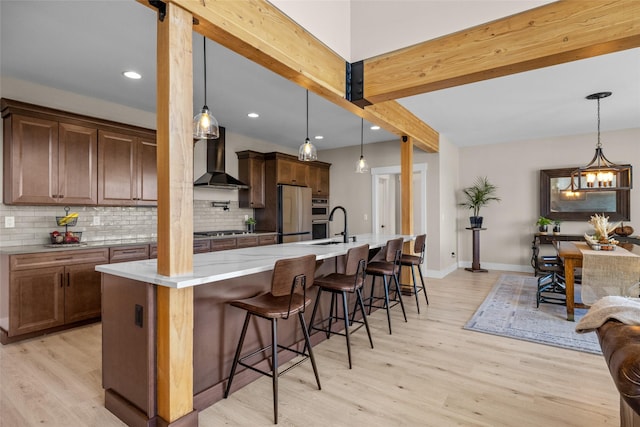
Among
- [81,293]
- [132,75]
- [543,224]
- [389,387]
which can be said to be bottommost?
[389,387]

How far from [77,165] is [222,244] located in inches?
75.9

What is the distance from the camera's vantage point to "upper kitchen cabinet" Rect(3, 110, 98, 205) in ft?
10.9

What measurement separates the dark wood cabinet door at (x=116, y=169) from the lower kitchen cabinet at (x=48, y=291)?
74 cm

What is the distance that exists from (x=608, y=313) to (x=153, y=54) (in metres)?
3.61

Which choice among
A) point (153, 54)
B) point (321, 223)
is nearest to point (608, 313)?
point (153, 54)

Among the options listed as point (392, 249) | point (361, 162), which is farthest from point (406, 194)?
point (392, 249)

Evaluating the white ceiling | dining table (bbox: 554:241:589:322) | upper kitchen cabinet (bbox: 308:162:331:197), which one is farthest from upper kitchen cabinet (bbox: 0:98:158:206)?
dining table (bbox: 554:241:589:322)

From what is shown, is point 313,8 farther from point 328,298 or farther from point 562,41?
point 328,298

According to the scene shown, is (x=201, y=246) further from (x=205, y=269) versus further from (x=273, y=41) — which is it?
(x=273, y=41)

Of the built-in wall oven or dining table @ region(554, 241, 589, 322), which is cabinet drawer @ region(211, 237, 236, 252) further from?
dining table @ region(554, 241, 589, 322)

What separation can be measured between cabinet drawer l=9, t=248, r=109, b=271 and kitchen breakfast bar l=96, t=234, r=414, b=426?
1.68 metres

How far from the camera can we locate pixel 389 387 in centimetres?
233

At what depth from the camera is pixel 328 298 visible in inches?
132

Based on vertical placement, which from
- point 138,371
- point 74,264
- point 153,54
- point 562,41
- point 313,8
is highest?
point 313,8
